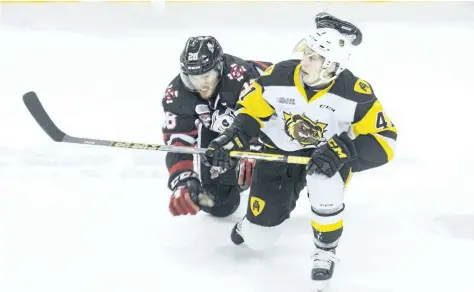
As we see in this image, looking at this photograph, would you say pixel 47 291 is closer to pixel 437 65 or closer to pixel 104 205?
pixel 104 205

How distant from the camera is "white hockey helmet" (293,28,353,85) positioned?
8.35 ft

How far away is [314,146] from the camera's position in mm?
2826

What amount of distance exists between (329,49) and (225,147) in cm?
49

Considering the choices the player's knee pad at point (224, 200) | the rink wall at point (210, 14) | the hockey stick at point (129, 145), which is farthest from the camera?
the rink wall at point (210, 14)

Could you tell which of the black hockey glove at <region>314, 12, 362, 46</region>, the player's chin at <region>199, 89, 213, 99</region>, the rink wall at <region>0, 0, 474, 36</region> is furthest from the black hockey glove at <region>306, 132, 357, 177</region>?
the rink wall at <region>0, 0, 474, 36</region>

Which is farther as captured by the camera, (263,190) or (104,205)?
(104,205)

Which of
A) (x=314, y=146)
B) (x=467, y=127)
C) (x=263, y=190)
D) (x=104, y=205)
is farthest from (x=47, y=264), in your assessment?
(x=467, y=127)

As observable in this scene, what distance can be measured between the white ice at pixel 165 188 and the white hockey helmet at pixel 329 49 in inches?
26.7

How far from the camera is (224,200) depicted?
3287mm

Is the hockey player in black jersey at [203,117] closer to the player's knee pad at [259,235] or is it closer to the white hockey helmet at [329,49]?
the player's knee pad at [259,235]

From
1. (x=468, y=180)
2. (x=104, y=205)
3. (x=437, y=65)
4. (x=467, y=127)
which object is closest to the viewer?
(x=104, y=205)

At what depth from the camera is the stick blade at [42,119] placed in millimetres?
3064

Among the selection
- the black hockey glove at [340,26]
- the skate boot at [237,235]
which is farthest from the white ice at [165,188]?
the black hockey glove at [340,26]

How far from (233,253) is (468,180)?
1229 mm
